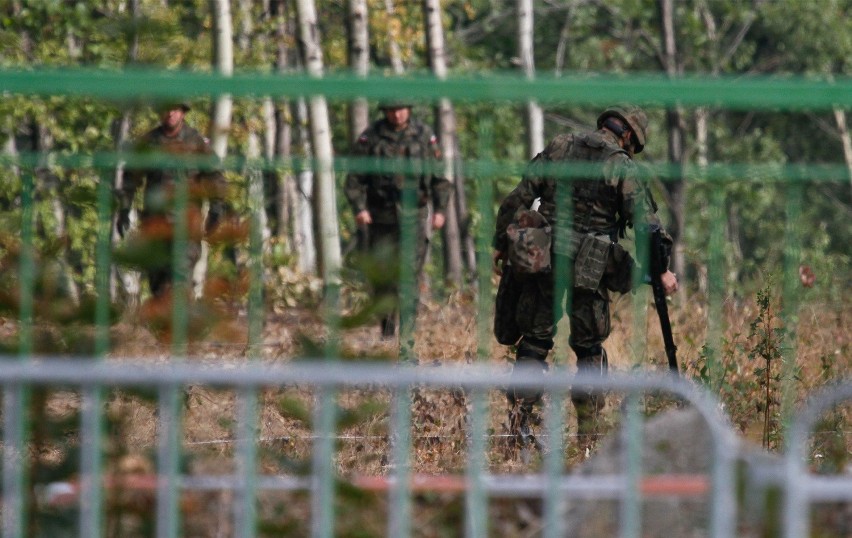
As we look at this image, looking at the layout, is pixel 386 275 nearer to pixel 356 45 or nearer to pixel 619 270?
pixel 619 270

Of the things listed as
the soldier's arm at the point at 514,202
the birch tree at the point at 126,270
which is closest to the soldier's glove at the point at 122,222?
the birch tree at the point at 126,270

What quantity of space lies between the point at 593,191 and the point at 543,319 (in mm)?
1921

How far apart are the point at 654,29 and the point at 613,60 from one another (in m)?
0.93

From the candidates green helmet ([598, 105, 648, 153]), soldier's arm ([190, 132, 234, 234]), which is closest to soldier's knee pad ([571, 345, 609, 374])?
green helmet ([598, 105, 648, 153])

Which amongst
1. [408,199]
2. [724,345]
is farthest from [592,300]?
[408,199]

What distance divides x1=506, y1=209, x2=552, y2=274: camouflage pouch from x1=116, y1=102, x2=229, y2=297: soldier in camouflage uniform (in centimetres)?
263

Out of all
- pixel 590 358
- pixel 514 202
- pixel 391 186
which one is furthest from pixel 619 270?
pixel 391 186

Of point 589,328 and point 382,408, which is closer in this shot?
point 382,408

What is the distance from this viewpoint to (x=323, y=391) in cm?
256

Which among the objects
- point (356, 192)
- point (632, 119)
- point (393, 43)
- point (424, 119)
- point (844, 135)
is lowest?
point (356, 192)

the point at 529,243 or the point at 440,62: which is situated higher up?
the point at 440,62

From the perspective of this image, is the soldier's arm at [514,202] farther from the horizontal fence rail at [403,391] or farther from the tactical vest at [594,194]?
the horizontal fence rail at [403,391]

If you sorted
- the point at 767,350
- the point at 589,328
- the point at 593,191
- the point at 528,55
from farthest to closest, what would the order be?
the point at 528,55
the point at 589,328
the point at 767,350
the point at 593,191

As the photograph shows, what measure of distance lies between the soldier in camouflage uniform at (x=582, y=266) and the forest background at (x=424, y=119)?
0.26 metres
